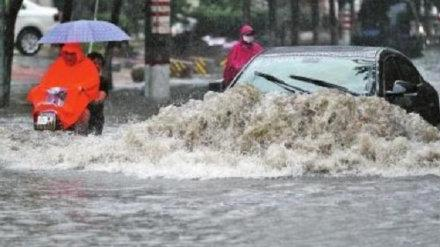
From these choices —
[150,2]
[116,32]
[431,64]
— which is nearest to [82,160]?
[116,32]

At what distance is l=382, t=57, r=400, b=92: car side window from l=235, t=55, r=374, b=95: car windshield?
27cm

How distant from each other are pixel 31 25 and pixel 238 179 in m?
26.1

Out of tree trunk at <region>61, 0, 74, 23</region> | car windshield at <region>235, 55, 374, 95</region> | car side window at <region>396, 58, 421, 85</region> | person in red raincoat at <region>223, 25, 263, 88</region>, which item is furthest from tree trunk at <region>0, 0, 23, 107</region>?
car side window at <region>396, 58, 421, 85</region>

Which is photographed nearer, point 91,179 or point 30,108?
point 91,179

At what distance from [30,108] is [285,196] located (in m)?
12.8

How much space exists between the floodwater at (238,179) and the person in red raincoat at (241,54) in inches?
145

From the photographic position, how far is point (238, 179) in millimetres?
12453

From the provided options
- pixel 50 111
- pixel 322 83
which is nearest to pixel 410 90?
pixel 322 83

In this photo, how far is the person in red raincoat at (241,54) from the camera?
748 inches

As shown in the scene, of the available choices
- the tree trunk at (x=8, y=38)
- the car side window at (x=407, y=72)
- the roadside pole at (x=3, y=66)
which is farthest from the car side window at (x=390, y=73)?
the tree trunk at (x=8, y=38)

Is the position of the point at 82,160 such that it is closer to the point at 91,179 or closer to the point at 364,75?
the point at 91,179

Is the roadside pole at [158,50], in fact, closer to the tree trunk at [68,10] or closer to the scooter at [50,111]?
the tree trunk at [68,10]

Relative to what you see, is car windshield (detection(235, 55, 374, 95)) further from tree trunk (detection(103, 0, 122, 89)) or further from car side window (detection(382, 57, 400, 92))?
tree trunk (detection(103, 0, 122, 89))

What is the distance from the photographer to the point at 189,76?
123 feet
